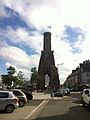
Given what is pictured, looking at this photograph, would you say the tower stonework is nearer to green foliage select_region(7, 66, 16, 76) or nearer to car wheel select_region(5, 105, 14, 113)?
green foliage select_region(7, 66, 16, 76)

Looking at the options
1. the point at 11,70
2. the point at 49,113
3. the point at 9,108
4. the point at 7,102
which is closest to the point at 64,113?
the point at 49,113

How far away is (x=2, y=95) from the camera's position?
25344 millimetres

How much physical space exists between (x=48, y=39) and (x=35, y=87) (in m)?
19.7

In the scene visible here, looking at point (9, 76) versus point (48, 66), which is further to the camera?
point (48, 66)

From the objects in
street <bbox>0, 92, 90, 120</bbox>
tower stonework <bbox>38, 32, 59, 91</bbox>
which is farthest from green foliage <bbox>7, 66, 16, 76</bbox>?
street <bbox>0, 92, 90, 120</bbox>

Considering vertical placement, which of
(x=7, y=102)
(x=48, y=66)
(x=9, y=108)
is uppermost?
(x=48, y=66)

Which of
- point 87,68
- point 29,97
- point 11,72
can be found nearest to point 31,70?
point 11,72

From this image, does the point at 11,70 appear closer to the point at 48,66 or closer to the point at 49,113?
the point at 48,66

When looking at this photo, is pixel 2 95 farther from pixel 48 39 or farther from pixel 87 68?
pixel 87 68

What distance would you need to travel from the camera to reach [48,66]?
478 ft

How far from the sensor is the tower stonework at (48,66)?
136m

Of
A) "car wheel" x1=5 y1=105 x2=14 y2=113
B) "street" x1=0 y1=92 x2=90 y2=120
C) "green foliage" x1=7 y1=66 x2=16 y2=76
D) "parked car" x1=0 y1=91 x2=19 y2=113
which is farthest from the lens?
"green foliage" x1=7 y1=66 x2=16 y2=76

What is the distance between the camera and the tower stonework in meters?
136

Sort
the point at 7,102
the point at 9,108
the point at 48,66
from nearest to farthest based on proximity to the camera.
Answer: the point at 7,102
the point at 9,108
the point at 48,66
